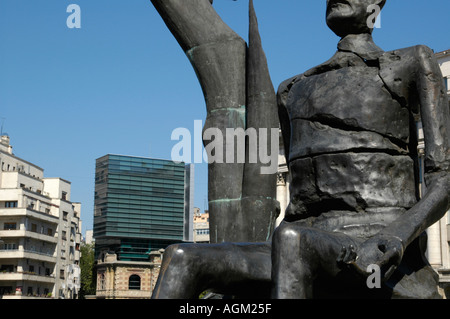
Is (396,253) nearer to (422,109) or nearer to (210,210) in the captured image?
(422,109)

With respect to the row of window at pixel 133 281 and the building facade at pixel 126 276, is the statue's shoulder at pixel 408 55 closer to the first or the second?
the building facade at pixel 126 276

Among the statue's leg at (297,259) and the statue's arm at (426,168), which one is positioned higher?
the statue's arm at (426,168)

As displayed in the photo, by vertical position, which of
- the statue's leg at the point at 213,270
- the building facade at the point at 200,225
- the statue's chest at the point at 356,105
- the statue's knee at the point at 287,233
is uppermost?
the building facade at the point at 200,225

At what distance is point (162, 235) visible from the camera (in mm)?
118625

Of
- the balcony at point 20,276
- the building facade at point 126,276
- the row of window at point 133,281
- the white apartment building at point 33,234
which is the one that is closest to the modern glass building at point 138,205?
A: the building facade at point 126,276

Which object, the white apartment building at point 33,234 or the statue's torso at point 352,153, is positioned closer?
the statue's torso at point 352,153

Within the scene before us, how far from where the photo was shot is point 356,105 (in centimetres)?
391

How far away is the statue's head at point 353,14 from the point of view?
4.15m

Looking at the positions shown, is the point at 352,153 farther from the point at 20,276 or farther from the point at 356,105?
the point at 20,276

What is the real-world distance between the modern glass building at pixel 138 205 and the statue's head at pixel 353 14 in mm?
109816

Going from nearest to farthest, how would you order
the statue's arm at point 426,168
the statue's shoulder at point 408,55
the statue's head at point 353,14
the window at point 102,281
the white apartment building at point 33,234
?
the statue's arm at point 426,168 < the statue's shoulder at point 408,55 < the statue's head at point 353,14 < the white apartment building at point 33,234 < the window at point 102,281

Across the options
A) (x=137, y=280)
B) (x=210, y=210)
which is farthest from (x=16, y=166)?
(x=210, y=210)

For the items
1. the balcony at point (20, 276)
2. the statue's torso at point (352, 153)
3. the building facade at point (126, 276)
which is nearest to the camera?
the statue's torso at point (352, 153)
